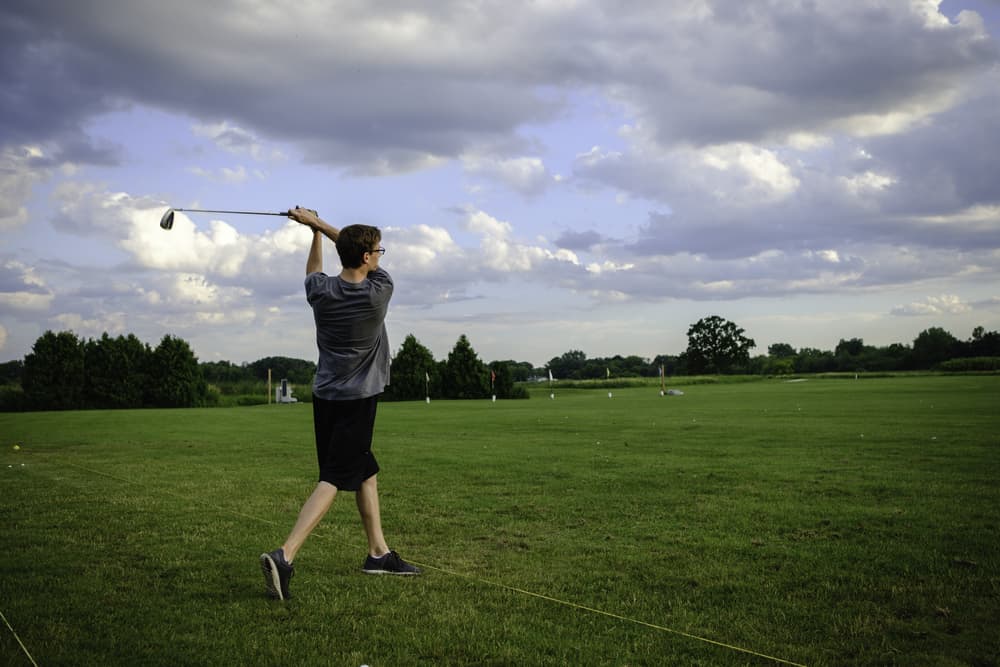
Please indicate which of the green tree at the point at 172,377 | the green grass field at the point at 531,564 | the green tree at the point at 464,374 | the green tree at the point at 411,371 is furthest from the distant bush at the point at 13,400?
the green grass field at the point at 531,564

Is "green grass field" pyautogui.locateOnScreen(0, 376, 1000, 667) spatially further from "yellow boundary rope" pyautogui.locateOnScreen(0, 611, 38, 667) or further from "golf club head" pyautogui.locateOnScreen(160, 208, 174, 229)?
"golf club head" pyautogui.locateOnScreen(160, 208, 174, 229)

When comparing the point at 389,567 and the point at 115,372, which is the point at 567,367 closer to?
the point at 115,372

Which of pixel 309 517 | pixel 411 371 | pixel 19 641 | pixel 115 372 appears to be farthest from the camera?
pixel 411 371

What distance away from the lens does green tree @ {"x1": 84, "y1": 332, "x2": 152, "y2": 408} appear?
53969 mm

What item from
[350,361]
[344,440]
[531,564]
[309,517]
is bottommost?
[531,564]

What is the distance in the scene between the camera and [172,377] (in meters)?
55.9

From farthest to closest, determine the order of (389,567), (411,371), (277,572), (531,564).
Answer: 1. (411,371)
2. (531,564)
3. (389,567)
4. (277,572)

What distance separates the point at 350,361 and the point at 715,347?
15712 cm

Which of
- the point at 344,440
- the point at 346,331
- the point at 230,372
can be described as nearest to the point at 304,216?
the point at 346,331

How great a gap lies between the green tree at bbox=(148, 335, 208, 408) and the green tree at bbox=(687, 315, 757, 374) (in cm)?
11868

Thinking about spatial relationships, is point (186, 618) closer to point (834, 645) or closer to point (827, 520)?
point (834, 645)

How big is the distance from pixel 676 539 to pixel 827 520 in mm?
1908

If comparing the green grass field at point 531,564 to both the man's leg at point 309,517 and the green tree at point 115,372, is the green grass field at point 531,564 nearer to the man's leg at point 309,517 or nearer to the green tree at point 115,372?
the man's leg at point 309,517

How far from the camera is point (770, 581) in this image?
558 cm
